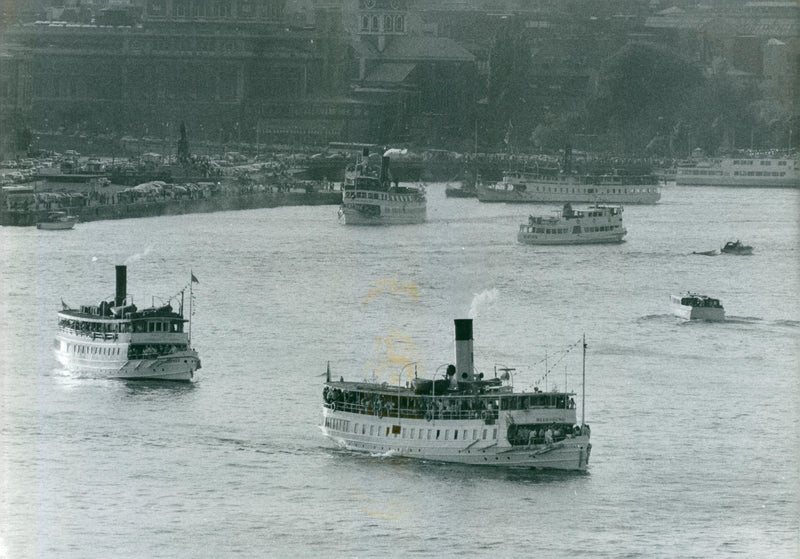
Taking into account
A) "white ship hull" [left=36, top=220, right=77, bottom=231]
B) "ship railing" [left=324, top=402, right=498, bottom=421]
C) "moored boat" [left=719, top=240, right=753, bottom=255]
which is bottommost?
"white ship hull" [left=36, top=220, right=77, bottom=231]

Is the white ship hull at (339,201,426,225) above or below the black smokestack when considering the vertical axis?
below

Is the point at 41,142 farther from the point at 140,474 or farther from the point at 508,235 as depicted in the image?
the point at 140,474

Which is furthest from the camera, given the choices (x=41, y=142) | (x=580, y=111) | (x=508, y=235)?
(x=580, y=111)

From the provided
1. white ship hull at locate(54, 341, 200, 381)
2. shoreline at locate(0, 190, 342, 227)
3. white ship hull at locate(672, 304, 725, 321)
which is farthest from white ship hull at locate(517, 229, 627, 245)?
white ship hull at locate(54, 341, 200, 381)

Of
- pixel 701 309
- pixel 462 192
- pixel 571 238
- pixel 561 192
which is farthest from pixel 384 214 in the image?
pixel 701 309

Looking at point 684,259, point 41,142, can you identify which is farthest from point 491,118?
point 684,259

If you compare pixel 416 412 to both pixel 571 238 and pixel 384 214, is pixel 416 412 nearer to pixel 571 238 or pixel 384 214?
pixel 571 238

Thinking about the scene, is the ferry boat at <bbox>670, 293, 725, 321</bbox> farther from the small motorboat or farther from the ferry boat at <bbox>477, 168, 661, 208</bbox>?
the ferry boat at <bbox>477, 168, 661, 208</bbox>
